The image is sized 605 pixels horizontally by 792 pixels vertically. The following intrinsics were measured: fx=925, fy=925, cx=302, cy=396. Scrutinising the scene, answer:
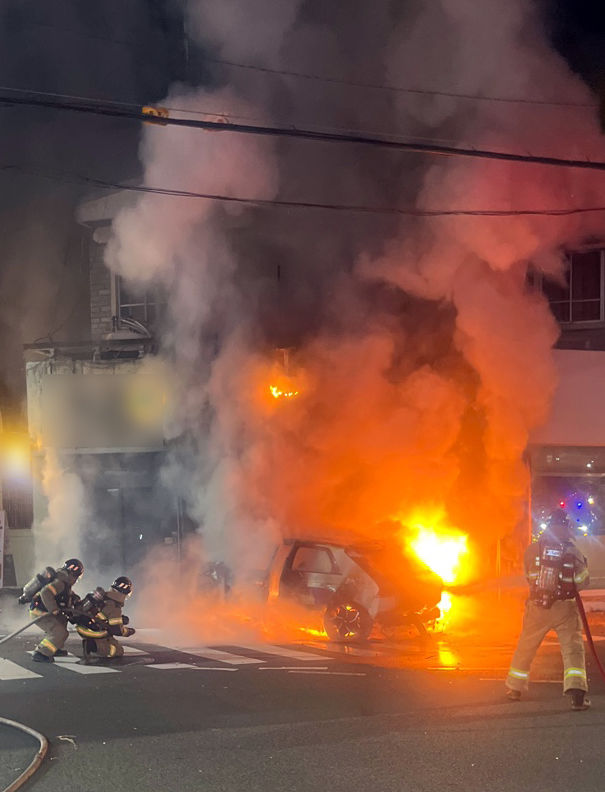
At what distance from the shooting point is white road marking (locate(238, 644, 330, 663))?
396 inches

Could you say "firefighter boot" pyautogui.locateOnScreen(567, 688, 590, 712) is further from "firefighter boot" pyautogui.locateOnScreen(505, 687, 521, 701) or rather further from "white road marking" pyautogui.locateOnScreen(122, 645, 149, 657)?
"white road marking" pyautogui.locateOnScreen(122, 645, 149, 657)

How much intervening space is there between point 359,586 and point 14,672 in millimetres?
4259

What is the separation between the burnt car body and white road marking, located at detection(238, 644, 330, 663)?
0.91 meters

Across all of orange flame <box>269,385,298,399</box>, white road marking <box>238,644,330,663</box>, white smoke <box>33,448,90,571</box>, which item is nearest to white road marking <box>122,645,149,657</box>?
white road marking <box>238,644,330,663</box>

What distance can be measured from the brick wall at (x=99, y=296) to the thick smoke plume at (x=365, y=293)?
2.13 m

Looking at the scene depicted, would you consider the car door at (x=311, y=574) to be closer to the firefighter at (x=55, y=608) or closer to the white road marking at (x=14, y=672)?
the firefighter at (x=55, y=608)

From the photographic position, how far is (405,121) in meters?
14.9

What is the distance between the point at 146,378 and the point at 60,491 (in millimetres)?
2726

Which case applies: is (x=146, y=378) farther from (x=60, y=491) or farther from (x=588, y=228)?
(x=588, y=228)

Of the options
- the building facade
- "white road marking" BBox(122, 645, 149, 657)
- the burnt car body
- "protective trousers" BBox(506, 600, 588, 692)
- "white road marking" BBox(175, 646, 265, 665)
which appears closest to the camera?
"protective trousers" BBox(506, 600, 588, 692)

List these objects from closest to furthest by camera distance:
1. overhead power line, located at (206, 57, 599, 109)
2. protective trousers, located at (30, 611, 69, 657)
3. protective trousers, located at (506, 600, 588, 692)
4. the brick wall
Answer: protective trousers, located at (506, 600, 588, 692) → protective trousers, located at (30, 611, 69, 657) → overhead power line, located at (206, 57, 599, 109) → the brick wall

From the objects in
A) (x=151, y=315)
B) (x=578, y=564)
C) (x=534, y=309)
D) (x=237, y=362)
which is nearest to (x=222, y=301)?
(x=237, y=362)

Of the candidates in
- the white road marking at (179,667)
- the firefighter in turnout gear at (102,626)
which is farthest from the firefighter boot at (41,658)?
the white road marking at (179,667)

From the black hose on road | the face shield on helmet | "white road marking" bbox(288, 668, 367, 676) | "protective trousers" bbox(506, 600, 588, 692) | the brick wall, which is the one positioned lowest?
"white road marking" bbox(288, 668, 367, 676)
